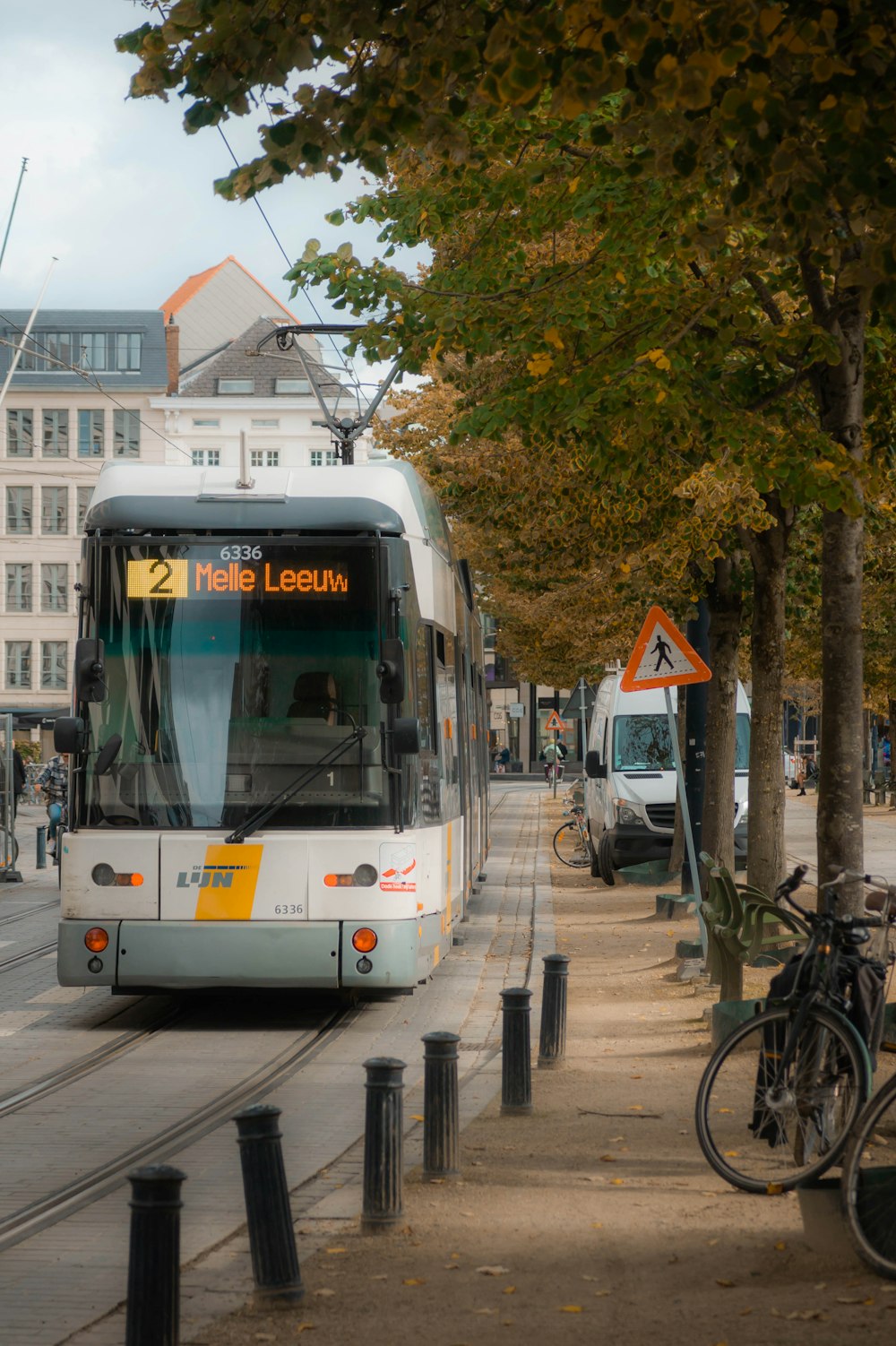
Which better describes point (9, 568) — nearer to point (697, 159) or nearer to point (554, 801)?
point (554, 801)

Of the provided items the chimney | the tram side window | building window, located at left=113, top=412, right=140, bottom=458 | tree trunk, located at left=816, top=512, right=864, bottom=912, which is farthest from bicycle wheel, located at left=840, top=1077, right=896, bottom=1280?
the chimney

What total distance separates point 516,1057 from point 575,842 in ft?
86.9

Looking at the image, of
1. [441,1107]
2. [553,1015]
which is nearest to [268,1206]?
[441,1107]

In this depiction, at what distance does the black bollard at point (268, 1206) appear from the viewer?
5.27 meters

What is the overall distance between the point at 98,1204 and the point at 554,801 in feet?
171

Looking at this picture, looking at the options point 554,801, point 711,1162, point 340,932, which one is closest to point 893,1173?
point 711,1162

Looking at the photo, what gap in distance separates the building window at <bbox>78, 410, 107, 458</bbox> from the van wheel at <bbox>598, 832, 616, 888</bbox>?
186 feet

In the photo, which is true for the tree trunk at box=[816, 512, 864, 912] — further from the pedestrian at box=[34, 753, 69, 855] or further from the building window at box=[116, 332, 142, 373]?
the building window at box=[116, 332, 142, 373]

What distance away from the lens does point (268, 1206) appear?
17.5 ft

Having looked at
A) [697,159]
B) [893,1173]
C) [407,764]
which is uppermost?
[697,159]

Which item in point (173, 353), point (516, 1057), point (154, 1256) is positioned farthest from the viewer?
point (173, 353)

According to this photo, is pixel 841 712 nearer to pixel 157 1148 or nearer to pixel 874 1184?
pixel 157 1148

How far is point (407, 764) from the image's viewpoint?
11.5 meters

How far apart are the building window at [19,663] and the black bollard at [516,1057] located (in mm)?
71811
